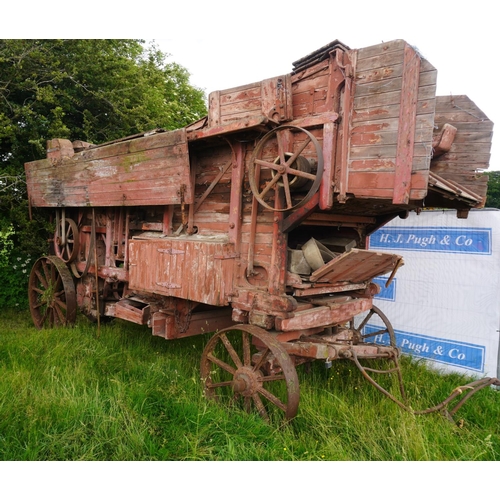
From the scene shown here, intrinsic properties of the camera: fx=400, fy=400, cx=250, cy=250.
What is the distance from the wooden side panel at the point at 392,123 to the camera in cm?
297

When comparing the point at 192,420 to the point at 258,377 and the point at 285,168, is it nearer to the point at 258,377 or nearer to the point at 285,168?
the point at 258,377

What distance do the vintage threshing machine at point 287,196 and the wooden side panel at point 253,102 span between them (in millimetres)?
13

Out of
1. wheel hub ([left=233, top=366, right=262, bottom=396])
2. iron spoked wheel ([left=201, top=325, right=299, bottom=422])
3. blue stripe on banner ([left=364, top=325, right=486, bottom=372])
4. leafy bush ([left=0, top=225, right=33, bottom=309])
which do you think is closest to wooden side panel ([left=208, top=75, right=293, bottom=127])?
iron spoked wheel ([left=201, top=325, right=299, bottom=422])

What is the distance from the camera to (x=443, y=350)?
17.9 ft

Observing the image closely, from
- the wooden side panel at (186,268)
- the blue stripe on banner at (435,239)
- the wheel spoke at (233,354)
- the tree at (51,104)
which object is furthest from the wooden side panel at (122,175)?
the blue stripe on banner at (435,239)

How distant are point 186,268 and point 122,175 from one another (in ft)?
5.79

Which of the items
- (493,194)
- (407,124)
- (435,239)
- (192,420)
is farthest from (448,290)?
(493,194)

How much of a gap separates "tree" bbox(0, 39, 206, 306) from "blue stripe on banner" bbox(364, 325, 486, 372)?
634 cm

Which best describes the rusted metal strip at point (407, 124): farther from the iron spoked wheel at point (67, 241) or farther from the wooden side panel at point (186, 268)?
the iron spoked wheel at point (67, 241)

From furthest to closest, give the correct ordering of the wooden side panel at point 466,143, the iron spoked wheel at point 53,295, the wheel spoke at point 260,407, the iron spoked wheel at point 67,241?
1. the iron spoked wheel at point 67,241
2. the iron spoked wheel at point 53,295
3. the wooden side panel at point 466,143
4. the wheel spoke at point 260,407

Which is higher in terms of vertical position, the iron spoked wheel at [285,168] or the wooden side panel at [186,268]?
the iron spoked wheel at [285,168]

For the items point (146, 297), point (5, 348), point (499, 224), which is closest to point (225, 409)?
point (146, 297)

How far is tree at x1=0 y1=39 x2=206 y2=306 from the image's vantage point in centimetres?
716

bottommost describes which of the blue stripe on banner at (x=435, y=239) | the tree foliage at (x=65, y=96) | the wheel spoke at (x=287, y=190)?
the blue stripe on banner at (x=435, y=239)
